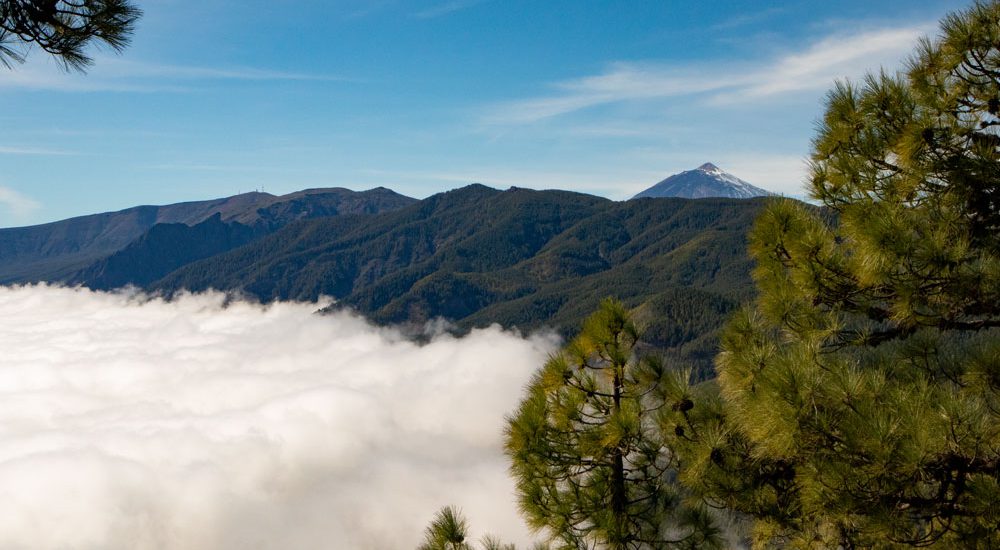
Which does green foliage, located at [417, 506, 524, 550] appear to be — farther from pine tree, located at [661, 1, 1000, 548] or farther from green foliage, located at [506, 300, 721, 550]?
pine tree, located at [661, 1, 1000, 548]

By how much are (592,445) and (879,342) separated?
14.9ft

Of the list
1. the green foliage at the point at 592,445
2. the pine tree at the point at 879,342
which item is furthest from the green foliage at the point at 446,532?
the pine tree at the point at 879,342

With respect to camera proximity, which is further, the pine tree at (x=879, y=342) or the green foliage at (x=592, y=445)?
the green foliage at (x=592, y=445)

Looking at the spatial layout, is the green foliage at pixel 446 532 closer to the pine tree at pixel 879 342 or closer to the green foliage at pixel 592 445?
the green foliage at pixel 592 445

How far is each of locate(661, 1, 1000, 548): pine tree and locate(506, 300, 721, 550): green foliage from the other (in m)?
0.67

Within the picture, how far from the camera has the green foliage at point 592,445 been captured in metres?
9.78

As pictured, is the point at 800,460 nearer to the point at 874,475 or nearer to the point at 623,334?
the point at 874,475

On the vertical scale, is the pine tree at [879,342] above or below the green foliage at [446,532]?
above

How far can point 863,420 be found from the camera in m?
6.47

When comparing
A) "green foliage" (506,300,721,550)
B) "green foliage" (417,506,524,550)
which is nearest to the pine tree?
"green foliage" (506,300,721,550)

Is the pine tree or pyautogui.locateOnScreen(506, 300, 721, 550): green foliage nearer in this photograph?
the pine tree

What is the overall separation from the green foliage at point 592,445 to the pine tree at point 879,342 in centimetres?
67

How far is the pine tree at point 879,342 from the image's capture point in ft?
21.5

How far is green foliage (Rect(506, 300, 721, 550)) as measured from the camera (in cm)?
978
